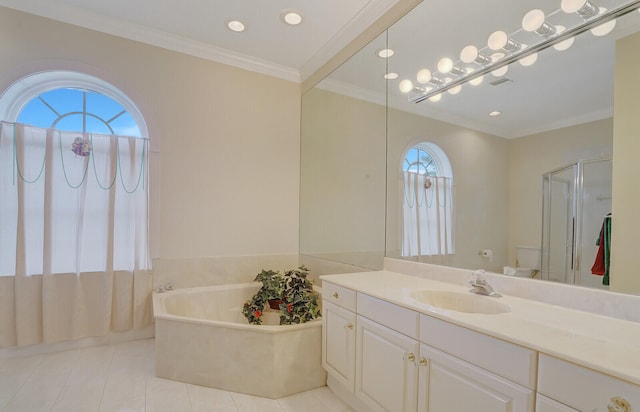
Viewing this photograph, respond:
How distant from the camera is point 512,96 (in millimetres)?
1648

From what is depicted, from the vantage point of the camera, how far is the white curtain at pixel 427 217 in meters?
2.05

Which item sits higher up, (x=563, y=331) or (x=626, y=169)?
(x=626, y=169)

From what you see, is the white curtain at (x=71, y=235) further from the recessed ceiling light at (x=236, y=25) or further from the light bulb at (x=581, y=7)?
the light bulb at (x=581, y=7)

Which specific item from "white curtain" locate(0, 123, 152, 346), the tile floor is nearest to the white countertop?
the tile floor

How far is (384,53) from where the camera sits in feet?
8.04

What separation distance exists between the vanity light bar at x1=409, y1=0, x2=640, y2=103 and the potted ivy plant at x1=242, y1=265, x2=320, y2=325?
1858mm

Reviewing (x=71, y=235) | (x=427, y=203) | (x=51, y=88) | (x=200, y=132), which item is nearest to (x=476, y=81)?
(x=427, y=203)

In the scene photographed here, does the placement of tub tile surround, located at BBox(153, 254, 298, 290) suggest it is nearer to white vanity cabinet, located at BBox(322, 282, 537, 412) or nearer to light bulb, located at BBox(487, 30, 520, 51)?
white vanity cabinet, located at BBox(322, 282, 537, 412)

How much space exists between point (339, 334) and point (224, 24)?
2674 mm

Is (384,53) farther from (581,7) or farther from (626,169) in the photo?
(626,169)

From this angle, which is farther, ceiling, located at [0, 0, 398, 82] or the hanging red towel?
ceiling, located at [0, 0, 398, 82]

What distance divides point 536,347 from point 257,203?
276 cm

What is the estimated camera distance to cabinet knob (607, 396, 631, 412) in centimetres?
78

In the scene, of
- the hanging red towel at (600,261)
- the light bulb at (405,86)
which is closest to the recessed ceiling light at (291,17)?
the light bulb at (405,86)
